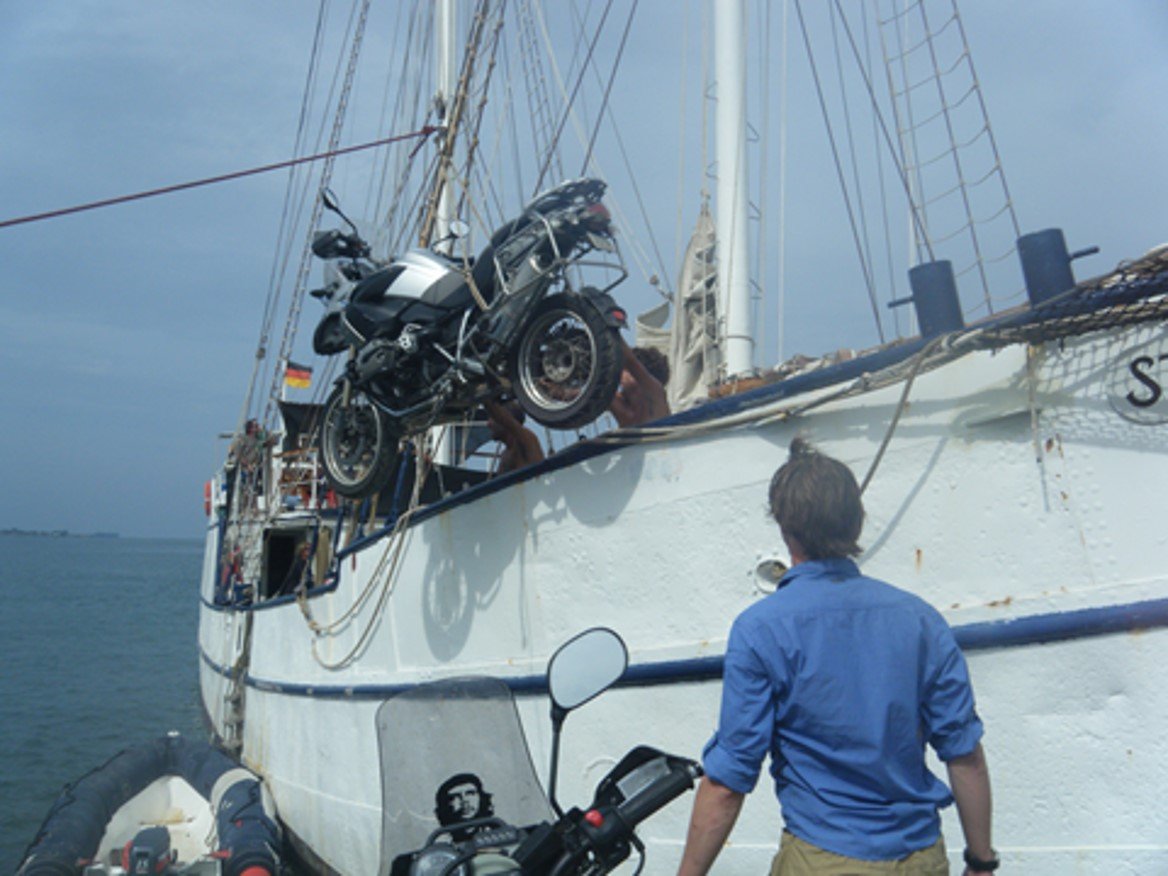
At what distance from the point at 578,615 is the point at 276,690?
168 inches

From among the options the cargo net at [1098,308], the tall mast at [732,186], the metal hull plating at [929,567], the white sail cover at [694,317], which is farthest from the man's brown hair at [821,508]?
the white sail cover at [694,317]

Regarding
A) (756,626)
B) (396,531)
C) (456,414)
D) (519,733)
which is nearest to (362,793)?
(396,531)

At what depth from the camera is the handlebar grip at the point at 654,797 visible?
200 cm

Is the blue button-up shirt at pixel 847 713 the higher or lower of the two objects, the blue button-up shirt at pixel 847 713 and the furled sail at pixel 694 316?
the lower

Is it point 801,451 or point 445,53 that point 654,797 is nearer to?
point 801,451

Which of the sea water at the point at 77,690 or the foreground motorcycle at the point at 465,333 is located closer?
the foreground motorcycle at the point at 465,333

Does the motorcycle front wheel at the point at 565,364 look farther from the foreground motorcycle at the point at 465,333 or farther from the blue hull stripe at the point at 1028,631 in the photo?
the blue hull stripe at the point at 1028,631

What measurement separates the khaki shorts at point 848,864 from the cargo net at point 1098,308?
1.76 metres

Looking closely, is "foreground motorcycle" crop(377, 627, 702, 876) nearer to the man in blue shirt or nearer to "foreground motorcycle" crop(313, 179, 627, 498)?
the man in blue shirt

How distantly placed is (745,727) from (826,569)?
0.37 metres

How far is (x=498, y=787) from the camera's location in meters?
2.58

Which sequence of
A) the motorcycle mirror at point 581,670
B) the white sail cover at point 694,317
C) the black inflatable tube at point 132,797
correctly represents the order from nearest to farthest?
the motorcycle mirror at point 581,670, the white sail cover at point 694,317, the black inflatable tube at point 132,797

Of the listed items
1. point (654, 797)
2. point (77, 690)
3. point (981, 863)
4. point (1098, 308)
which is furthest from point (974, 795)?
point (77, 690)

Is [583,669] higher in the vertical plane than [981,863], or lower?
higher
